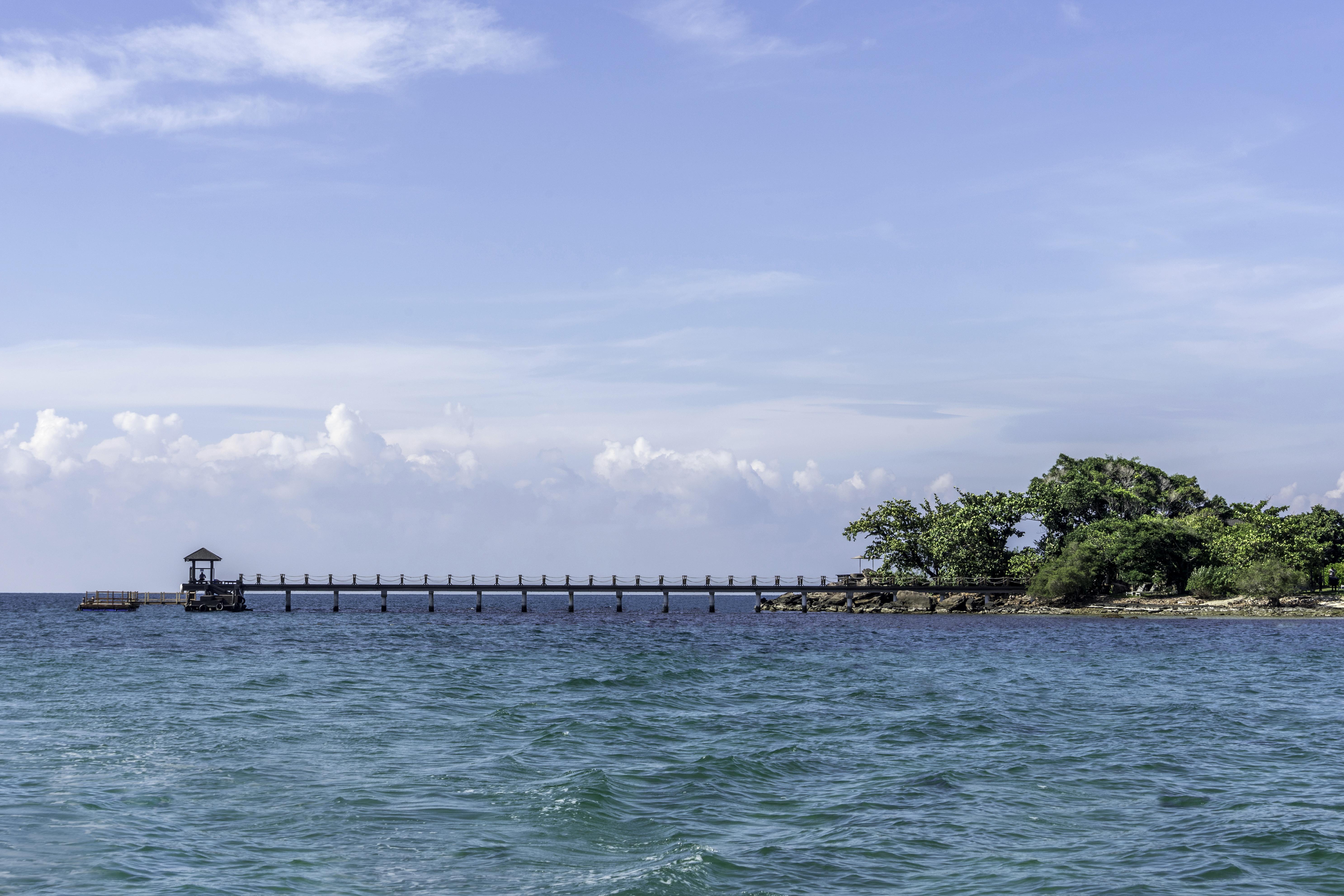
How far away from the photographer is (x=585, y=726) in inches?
869

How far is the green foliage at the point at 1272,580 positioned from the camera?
7669 centimetres

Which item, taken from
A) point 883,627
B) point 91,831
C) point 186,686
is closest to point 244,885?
point 91,831

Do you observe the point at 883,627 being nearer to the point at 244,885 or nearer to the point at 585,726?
the point at 585,726

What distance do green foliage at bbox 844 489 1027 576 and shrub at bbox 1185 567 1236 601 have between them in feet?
56.0

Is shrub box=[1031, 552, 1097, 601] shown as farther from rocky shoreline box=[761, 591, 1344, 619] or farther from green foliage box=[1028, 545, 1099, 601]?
rocky shoreline box=[761, 591, 1344, 619]

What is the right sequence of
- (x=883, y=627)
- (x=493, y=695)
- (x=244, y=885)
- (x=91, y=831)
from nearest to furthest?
(x=244, y=885) < (x=91, y=831) < (x=493, y=695) < (x=883, y=627)

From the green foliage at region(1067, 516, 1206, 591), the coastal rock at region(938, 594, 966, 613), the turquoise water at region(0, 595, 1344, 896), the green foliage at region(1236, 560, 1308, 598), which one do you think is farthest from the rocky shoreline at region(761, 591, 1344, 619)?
the turquoise water at region(0, 595, 1344, 896)

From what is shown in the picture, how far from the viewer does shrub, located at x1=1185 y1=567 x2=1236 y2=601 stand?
81.1 m

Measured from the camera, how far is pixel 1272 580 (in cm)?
7681

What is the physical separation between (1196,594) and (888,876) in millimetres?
80764

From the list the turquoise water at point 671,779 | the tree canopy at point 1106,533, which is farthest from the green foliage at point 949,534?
the turquoise water at point 671,779

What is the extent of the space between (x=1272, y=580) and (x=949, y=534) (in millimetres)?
26420

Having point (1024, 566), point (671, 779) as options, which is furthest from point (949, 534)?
point (671, 779)

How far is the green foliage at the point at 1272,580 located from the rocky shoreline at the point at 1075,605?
63cm
